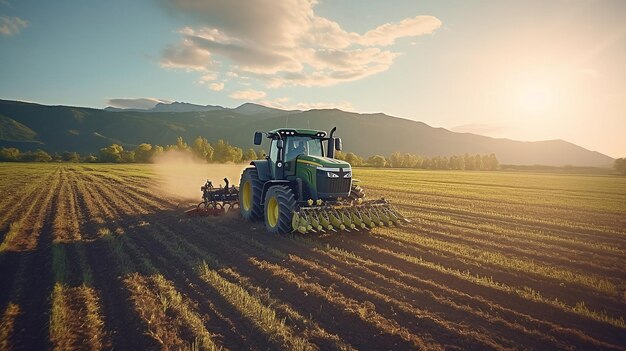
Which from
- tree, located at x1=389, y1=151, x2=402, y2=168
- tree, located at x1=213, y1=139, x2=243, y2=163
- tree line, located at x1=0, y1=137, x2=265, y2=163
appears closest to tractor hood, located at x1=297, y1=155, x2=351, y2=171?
tree line, located at x1=0, y1=137, x2=265, y2=163

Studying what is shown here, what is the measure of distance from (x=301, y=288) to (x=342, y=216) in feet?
11.3

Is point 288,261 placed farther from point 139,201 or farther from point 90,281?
point 139,201

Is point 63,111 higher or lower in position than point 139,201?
higher

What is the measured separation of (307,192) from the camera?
9.72 metres

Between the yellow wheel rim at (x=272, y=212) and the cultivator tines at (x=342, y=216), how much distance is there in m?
1.02

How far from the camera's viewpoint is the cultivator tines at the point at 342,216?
841 centimetres

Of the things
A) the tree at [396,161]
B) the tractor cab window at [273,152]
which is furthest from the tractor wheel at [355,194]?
the tree at [396,161]

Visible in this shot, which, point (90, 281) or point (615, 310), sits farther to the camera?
point (90, 281)

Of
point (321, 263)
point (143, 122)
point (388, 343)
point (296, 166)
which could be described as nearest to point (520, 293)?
point (388, 343)

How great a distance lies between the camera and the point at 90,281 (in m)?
5.84

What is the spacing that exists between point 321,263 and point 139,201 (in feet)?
39.6

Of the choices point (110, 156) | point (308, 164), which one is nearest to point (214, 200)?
point (308, 164)

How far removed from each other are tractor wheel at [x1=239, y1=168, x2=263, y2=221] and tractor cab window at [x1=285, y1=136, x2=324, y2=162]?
1.54m

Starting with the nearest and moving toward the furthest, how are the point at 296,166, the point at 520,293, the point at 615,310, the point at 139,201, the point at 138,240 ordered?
the point at 615,310 < the point at 520,293 < the point at 138,240 < the point at 296,166 < the point at 139,201
